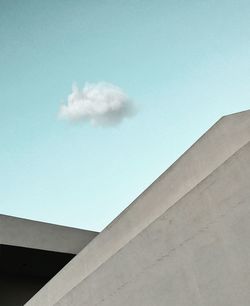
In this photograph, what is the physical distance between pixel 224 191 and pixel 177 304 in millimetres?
1360

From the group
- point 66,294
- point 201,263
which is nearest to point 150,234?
point 201,263

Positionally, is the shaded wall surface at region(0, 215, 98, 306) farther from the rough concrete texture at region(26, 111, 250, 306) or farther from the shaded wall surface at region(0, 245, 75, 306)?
the rough concrete texture at region(26, 111, 250, 306)

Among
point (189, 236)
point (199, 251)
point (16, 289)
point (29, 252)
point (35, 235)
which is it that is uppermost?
point (35, 235)

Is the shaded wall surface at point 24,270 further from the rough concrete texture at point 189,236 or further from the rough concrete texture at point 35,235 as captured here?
the rough concrete texture at point 189,236

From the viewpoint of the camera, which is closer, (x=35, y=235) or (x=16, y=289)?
(x=35, y=235)

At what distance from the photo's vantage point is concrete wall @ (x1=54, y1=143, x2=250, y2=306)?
3934mm

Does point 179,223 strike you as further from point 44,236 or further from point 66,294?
point 44,236

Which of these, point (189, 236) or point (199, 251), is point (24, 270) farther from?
point (199, 251)

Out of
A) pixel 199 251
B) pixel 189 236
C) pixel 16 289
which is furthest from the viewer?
pixel 16 289

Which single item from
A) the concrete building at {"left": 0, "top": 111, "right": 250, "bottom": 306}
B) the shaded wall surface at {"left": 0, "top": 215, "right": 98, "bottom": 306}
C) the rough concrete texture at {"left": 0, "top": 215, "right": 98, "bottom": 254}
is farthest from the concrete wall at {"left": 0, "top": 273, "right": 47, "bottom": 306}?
the concrete building at {"left": 0, "top": 111, "right": 250, "bottom": 306}

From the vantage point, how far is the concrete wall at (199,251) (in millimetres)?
3934

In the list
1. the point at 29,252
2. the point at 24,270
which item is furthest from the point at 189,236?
the point at 24,270

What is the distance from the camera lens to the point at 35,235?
1005 centimetres

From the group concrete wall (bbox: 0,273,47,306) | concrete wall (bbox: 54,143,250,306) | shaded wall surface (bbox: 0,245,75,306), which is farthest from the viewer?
concrete wall (bbox: 0,273,47,306)
